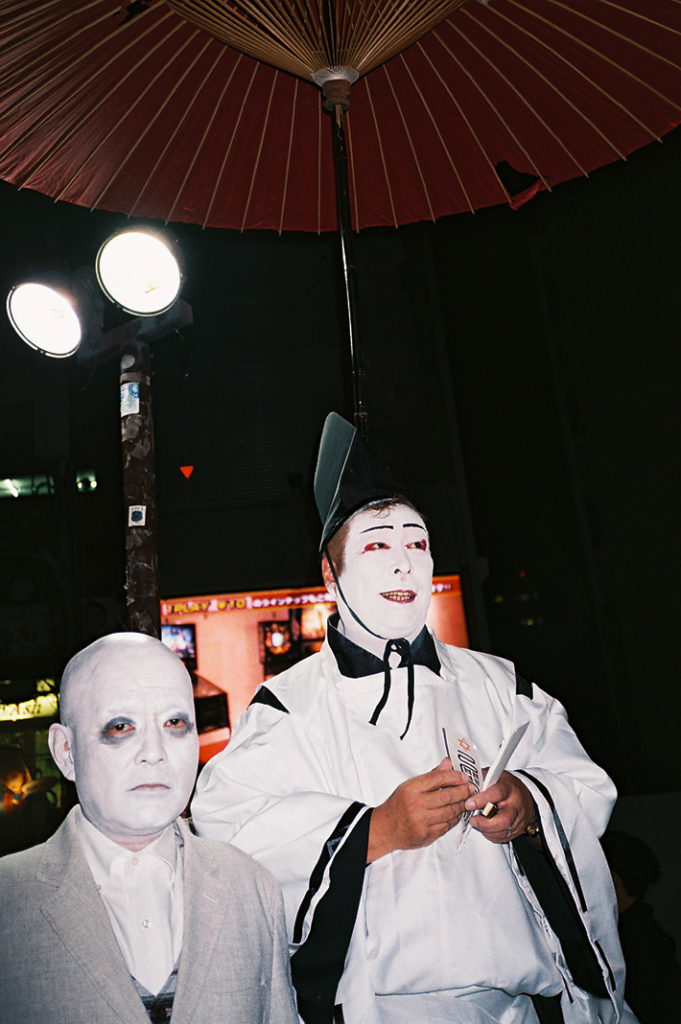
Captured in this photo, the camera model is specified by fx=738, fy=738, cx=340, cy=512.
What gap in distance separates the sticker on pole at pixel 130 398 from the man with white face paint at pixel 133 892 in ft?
4.70

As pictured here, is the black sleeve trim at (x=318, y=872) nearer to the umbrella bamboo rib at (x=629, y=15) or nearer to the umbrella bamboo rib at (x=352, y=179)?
the umbrella bamboo rib at (x=352, y=179)

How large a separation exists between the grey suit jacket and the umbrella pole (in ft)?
3.90

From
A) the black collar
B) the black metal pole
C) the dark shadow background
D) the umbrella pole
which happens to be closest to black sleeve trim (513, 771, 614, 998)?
the black collar

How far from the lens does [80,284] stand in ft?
10.4

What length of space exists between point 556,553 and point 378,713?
4.95 meters

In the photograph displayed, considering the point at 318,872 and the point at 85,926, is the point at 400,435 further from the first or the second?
the point at 85,926

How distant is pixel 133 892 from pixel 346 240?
5.79 ft

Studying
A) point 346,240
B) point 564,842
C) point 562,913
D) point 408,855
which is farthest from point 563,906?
point 346,240

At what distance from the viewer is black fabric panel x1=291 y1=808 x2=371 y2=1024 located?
5.65 feet

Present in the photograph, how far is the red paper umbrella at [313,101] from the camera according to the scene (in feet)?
6.77

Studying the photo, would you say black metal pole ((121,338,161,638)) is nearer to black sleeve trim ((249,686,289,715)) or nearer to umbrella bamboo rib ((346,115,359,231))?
black sleeve trim ((249,686,289,715))

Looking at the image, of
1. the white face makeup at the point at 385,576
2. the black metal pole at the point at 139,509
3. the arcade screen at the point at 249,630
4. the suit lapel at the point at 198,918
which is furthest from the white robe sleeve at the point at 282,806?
the arcade screen at the point at 249,630

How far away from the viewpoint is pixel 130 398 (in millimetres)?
2973

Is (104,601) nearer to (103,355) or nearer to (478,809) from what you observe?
(103,355)
